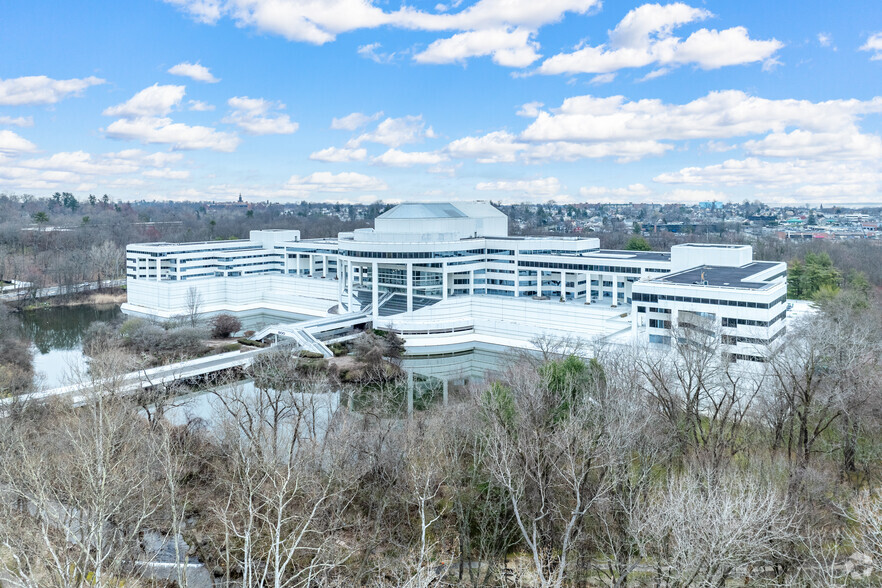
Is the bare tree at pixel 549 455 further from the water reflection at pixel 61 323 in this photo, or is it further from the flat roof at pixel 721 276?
the water reflection at pixel 61 323

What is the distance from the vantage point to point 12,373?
29328 millimetres

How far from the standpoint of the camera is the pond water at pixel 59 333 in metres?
39.5

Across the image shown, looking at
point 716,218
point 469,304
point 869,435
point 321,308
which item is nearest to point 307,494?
point 869,435

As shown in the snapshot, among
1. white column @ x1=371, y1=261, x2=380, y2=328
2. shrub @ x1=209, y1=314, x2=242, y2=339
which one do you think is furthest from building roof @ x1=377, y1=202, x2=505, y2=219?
shrub @ x1=209, y1=314, x2=242, y2=339

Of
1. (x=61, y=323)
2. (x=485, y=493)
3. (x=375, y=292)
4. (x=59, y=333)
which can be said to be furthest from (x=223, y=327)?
(x=485, y=493)

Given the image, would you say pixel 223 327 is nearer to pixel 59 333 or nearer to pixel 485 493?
pixel 59 333

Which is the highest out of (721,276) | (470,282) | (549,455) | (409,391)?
(721,276)

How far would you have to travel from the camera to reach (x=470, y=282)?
177 ft

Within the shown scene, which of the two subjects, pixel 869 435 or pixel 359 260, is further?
pixel 359 260

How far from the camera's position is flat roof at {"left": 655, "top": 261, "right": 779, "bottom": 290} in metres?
36.2

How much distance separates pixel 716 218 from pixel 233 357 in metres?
155

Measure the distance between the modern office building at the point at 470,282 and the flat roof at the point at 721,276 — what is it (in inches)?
4.0

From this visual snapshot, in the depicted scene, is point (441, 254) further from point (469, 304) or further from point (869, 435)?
point (869, 435)

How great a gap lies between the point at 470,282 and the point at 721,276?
2012 centimetres
